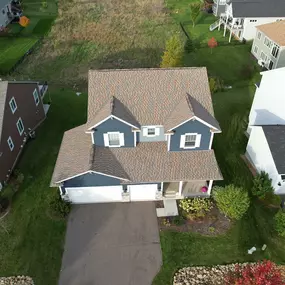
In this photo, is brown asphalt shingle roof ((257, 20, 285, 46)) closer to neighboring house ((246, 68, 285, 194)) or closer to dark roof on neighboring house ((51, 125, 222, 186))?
neighboring house ((246, 68, 285, 194))

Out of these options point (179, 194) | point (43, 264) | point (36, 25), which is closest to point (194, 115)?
point (179, 194)

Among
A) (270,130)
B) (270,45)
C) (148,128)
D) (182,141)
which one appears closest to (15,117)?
(148,128)

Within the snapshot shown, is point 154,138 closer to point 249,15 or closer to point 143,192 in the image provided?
point 143,192

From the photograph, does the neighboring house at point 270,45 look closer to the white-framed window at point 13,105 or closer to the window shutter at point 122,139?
the window shutter at point 122,139

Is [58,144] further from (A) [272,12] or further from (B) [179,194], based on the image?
(A) [272,12]

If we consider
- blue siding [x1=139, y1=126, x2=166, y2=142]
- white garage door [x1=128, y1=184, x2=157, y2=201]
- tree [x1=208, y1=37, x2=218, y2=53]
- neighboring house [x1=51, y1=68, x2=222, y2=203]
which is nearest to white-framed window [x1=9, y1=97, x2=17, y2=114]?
neighboring house [x1=51, y1=68, x2=222, y2=203]
